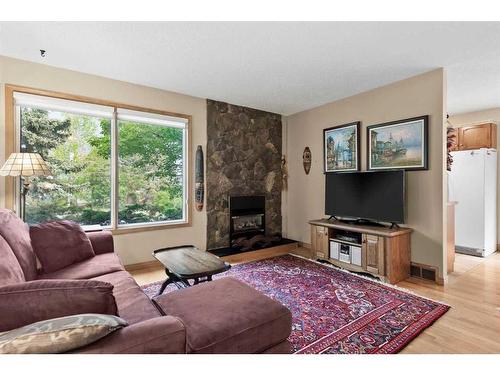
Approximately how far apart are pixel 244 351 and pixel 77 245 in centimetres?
183

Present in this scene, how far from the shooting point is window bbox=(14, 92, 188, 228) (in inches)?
120

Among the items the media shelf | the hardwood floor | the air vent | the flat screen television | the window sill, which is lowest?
the hardwood floor

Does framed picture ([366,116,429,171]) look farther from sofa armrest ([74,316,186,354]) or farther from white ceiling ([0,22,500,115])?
sofa armrest ([74,316,186,354])

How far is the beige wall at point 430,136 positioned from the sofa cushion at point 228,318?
2536 mm

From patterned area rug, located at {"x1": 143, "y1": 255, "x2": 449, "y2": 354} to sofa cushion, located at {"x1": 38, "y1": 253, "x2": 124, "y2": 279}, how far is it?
679 millimetres

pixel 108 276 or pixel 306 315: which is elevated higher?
pixel 108 276

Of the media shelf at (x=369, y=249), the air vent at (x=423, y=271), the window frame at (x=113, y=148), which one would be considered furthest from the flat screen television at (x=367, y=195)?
the window frame at (x=113, y=148)

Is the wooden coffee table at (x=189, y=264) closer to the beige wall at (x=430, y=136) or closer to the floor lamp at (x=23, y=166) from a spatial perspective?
the floor lamp at (x=23, y=166)

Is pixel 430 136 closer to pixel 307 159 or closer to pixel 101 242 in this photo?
pixel 307 159

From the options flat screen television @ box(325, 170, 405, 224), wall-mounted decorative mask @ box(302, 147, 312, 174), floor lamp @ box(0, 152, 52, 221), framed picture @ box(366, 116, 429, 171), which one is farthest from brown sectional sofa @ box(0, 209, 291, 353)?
wall-mounted decorative mask @ box(302, 147, 312, 174)

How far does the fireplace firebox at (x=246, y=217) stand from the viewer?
14.4 feet

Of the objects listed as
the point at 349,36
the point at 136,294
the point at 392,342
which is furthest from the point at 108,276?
the point at 349,36

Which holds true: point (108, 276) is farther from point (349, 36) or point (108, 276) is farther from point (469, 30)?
point (469, 30)

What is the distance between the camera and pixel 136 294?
65.6 inches
